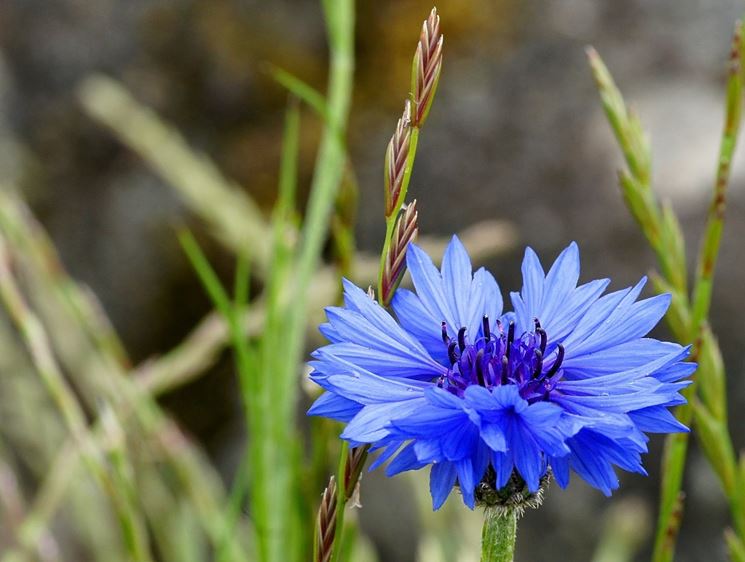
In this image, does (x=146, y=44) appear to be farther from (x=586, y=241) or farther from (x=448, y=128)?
(x=586, y=241)

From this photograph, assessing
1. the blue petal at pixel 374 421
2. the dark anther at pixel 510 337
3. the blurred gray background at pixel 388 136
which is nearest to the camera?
the blue petal at pixel 374 421

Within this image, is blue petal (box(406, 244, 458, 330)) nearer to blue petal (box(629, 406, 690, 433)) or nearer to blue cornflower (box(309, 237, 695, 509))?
blue cornflower (box(309, 237, 695, 509))

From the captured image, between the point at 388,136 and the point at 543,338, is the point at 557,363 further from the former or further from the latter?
the point at 388,136

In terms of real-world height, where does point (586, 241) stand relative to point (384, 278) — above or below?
above

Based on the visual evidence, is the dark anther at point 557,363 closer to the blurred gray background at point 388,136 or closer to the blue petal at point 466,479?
the blue petal at point 466,479

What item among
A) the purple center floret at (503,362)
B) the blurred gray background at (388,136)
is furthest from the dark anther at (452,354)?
the blurred gray background at (388,136)

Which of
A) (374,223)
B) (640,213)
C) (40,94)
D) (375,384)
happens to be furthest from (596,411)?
(40,94)

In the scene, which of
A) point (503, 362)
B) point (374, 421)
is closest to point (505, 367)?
point (503, 362)

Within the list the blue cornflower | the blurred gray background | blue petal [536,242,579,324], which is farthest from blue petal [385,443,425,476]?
the blurred gray background
